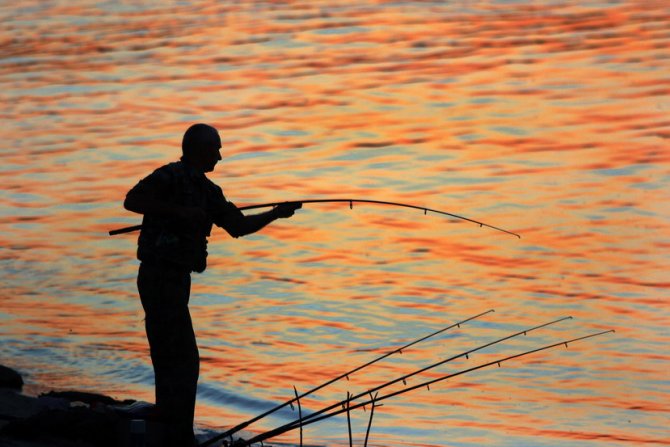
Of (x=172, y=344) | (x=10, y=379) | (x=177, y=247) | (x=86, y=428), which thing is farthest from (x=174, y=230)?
(x=10, y=379)

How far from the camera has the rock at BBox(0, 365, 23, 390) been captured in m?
9.34

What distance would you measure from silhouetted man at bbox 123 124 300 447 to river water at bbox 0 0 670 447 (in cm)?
223

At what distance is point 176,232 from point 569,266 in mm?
7127

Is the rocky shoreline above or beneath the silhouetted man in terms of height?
beneath

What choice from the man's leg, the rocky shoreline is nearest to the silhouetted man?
the man's leg

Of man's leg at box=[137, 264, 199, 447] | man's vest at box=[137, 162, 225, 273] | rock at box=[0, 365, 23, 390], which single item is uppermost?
man's vest at box=[137, 162, 225, 273]

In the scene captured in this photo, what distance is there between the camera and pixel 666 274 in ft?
40.0

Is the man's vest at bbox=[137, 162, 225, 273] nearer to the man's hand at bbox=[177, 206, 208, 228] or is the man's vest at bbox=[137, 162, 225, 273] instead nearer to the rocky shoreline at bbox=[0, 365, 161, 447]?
the man's hand at bbox=[177, 206, 208, 228]

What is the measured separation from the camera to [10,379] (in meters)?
9.43

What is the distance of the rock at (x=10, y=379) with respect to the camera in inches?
368

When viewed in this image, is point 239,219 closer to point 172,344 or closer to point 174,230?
point 174,230

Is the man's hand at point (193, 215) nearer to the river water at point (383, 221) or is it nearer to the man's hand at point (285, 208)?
the man's hand at point (285, 208)

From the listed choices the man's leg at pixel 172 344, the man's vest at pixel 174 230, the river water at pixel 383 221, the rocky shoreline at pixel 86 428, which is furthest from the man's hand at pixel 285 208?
the river water at pixel 383 221

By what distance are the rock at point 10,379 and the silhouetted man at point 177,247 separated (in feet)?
10.7
